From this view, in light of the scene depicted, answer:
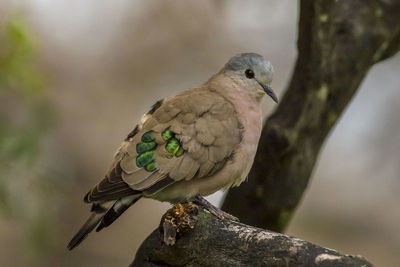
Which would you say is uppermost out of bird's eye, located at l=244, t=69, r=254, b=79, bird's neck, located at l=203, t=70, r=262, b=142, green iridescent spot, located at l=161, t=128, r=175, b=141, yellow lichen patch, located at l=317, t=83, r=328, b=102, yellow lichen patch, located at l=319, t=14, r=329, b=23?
yellow lichen patch, located at l=319, t=14, r=329, b=23

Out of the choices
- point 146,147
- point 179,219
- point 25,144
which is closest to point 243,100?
point 146,147

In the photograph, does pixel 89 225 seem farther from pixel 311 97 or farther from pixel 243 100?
pixel 311 97

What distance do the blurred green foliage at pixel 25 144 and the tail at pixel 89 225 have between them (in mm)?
223

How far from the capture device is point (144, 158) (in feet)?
13.6

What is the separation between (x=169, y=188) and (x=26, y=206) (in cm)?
79

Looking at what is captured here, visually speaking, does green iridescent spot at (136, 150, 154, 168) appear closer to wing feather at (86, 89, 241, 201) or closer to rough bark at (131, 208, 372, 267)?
wing feather at (86, 89, 241, 201)

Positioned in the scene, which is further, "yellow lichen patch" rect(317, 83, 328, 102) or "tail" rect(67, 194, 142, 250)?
"yellow lichen patch" rect(317, 83, 328, 102)

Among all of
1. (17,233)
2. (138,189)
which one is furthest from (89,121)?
(138,189)

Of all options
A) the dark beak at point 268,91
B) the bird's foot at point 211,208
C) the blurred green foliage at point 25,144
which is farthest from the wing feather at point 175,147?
the blurred green foliage at point 25,144

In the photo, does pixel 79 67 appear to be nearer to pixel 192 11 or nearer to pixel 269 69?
pixel 192 11

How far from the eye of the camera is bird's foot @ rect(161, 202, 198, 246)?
3479 mm

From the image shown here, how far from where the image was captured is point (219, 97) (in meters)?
4.60

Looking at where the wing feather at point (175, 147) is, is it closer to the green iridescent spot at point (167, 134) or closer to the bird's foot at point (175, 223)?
the green iridescent spot at point (167, 134)

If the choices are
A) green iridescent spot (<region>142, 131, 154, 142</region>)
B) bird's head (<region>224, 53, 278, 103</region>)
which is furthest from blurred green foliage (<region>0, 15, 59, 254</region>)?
bird's head (<region>224, 53, 278, 103</region>)
